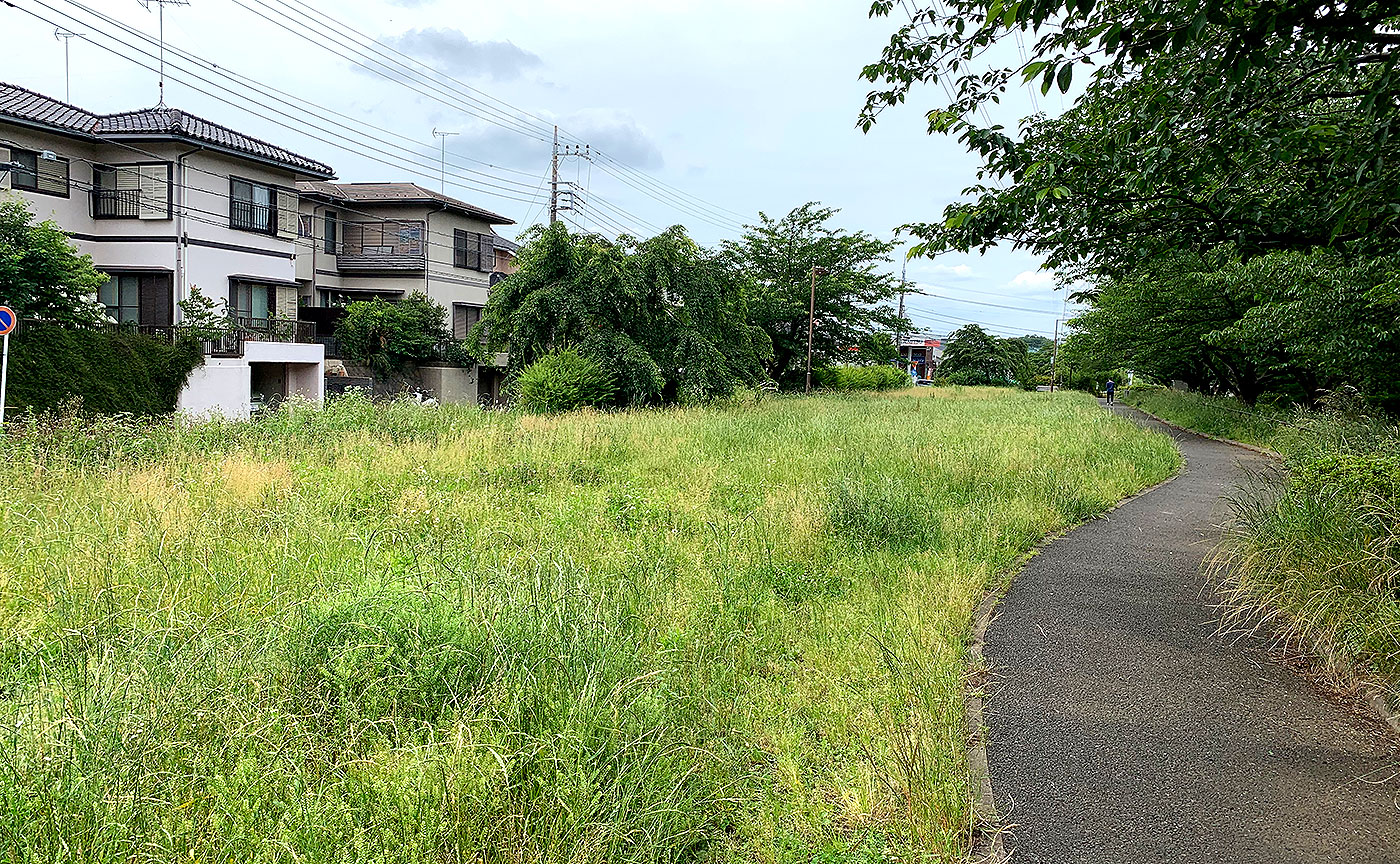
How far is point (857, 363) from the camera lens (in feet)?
154

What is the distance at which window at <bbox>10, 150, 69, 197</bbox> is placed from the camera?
2131 centimetres

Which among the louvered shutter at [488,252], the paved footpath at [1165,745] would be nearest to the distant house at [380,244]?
the louvered shutter at [488,252]

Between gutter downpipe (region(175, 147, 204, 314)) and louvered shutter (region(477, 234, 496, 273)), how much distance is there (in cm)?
1427

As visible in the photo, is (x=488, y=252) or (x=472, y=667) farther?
(x=488, y=252)

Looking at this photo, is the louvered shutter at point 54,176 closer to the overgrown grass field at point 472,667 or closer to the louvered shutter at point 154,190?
the louvered shutter at point 154,190

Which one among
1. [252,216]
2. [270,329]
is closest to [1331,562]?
[270,329]

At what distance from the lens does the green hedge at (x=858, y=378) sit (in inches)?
1709

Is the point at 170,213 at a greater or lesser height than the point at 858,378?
greater

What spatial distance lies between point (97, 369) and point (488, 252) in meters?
21.3

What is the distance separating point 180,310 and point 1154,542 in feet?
82.6

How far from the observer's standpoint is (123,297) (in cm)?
2422

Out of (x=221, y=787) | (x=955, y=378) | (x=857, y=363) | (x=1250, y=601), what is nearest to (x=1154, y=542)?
(x=1250, y=601)

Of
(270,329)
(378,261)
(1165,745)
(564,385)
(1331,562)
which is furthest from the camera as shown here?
(378,261)

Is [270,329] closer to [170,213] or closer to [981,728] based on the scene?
[170,213]
